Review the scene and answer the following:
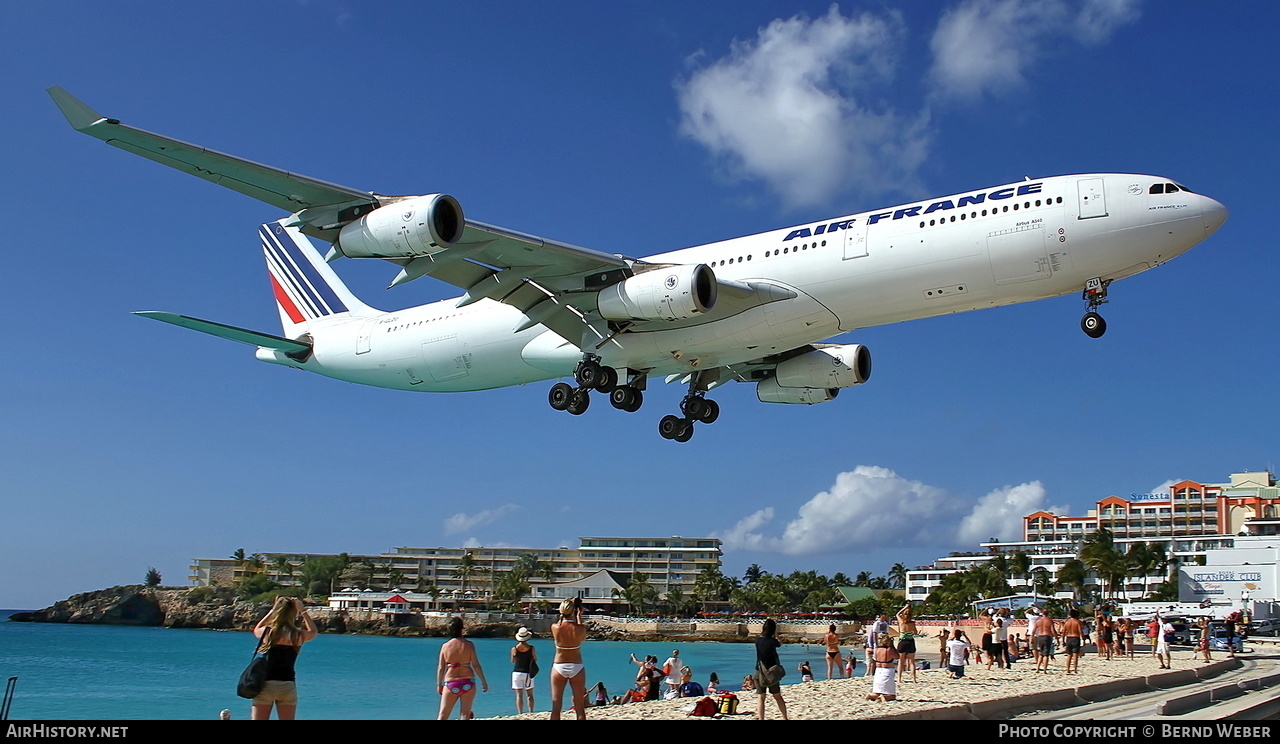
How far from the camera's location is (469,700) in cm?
1308

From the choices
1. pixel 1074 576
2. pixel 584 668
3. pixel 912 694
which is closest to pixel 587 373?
pixel 912 694

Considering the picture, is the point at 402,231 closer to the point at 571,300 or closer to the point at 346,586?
the point at 571,300

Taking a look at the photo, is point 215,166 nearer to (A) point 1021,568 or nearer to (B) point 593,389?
(B) point 593,389

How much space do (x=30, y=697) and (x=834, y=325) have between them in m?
68.2

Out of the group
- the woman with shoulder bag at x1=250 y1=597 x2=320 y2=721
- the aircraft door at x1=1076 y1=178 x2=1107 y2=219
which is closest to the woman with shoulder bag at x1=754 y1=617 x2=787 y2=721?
the woman with shoulder bag at x1=250 y1=597 x2=320 y2=721

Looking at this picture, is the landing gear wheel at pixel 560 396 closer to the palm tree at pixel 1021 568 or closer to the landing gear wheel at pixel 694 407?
the landing gear wheel at pixel 694 407

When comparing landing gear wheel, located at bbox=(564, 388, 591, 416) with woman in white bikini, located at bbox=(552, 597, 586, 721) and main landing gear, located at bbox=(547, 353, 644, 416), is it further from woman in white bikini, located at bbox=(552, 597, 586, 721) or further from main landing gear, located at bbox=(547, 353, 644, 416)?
woman in white bikini, located at bbox=(552, 597, 586, 721)

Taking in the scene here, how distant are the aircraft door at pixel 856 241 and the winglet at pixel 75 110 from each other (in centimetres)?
1728

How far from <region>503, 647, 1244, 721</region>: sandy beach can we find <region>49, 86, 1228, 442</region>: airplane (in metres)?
8.59

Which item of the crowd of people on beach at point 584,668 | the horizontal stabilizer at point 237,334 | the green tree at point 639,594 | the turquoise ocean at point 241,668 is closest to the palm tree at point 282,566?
the turquoise ocean at point 241,668

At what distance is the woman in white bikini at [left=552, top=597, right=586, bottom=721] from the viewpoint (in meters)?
13.2

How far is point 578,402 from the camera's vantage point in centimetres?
3112

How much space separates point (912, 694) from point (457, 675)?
11935 millimetres

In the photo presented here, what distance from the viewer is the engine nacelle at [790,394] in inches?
1293
